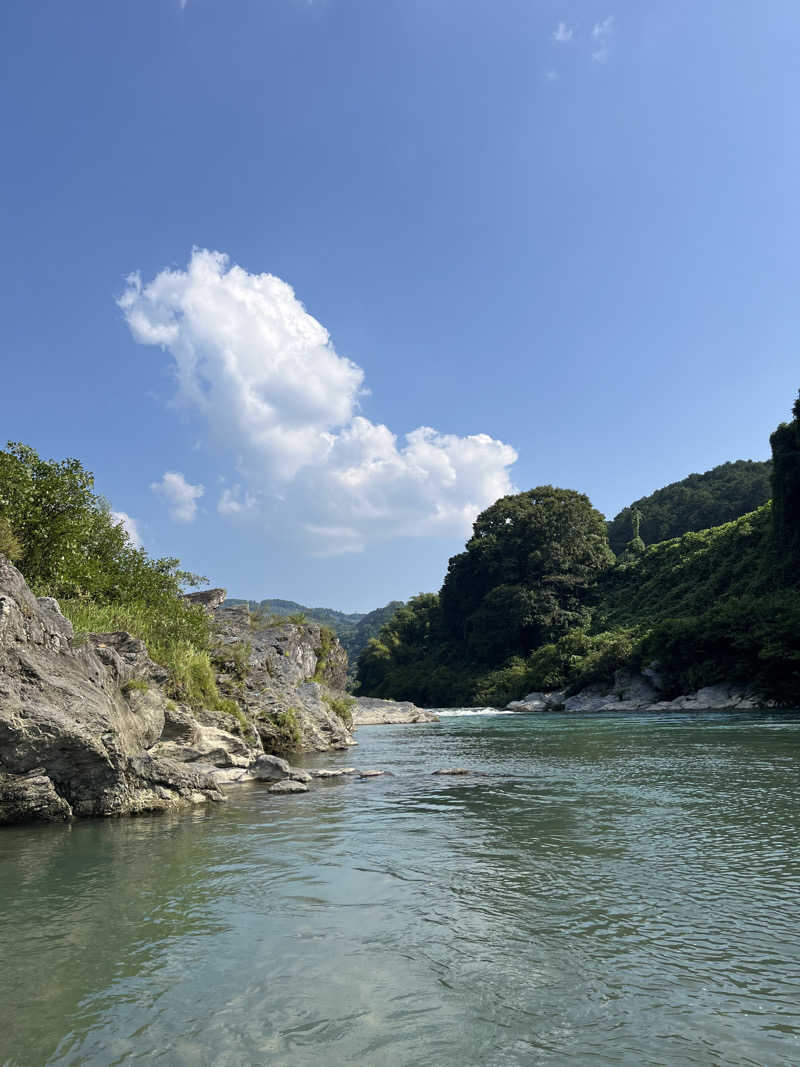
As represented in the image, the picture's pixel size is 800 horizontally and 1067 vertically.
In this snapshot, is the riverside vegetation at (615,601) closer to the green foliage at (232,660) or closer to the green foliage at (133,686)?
the green foliage at (232,660)

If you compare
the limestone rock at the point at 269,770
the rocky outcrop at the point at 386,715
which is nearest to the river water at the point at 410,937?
the limestone rock at the point at 269,770

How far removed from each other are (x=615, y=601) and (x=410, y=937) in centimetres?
7758

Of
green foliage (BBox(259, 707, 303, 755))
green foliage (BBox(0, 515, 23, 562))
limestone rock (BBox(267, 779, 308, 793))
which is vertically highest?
green foliage (BBox(0, 515, 23, 562))

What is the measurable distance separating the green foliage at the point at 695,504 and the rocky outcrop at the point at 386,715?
55.2m

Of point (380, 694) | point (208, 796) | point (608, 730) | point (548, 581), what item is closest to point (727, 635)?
point (608, 730)

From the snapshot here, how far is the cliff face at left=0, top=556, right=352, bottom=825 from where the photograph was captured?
10.5 meters

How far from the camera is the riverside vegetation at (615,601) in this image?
163 ft

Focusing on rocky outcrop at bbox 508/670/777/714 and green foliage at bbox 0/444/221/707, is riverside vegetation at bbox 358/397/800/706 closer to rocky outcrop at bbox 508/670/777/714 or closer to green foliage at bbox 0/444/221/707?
rocky outcrop at bbox 508/670/777/714

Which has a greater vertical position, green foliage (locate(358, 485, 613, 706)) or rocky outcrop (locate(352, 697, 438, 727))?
green foliage (locate(358, 485, 613, 706))

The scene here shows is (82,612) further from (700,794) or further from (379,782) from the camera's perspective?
(700,794)

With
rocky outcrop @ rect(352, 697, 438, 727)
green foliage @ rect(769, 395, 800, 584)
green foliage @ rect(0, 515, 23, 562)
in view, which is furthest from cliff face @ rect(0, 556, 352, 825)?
green foliage @ rect(769, 395, 800, 584)

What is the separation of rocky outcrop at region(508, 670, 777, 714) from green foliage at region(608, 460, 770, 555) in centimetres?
4419

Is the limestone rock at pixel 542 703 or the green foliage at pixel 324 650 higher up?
the green foliage at pixel 324 650

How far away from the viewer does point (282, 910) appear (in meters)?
6.85
